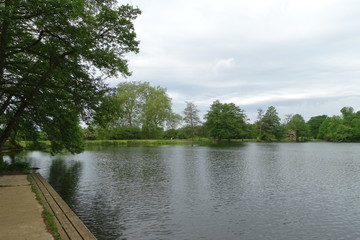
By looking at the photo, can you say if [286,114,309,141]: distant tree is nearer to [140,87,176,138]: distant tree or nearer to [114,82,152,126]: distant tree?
[140,87,176,138]: distant tree

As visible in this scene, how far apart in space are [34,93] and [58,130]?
750cm

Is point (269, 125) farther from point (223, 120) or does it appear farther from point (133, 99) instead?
point (133, 99)

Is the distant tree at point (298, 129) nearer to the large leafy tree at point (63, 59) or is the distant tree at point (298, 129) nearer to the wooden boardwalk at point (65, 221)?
the large leafy tree at point (63, 59)

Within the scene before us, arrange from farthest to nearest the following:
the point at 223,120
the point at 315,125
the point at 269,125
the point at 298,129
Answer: the point at 315,125, the point at 298,129, the point at 269,125, the point at 223,120

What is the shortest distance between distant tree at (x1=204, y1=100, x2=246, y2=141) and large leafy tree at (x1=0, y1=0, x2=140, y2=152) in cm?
7564

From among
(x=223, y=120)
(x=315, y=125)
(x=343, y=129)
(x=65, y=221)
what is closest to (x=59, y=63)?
(x=65, y=221)

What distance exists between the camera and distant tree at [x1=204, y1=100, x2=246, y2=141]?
3561 inches

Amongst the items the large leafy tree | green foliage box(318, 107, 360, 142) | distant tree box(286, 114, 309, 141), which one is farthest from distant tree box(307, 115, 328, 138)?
the large leafy tree

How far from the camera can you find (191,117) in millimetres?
94625

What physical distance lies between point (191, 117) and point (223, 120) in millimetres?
11202

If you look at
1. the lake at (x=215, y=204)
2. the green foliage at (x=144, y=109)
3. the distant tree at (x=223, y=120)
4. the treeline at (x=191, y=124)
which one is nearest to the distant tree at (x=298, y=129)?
the treeline at (x=191, y=124)

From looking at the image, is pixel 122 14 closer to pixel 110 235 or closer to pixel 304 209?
pixel 110 235

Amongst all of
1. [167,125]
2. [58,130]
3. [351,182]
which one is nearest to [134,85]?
[167,125]


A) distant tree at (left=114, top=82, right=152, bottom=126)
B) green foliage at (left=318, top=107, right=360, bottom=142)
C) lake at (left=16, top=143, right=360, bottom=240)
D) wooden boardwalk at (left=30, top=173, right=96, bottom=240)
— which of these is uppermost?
distant tree at (left=114, top=82, right=152, bottom=126)
